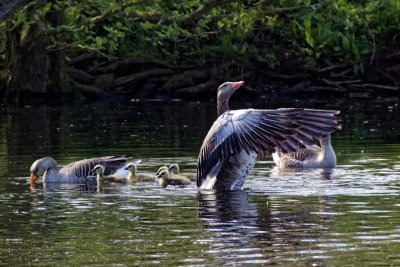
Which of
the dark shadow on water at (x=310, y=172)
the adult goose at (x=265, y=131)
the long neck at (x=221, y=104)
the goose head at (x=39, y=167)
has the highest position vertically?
the long neck at (x=221, y=104)

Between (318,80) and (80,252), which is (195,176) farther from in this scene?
(318,80)

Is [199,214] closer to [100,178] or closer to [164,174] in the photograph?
[164,174]

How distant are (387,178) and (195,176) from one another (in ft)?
9.80

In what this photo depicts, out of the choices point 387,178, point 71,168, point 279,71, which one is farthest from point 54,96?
point 387,178

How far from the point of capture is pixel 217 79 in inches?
1426

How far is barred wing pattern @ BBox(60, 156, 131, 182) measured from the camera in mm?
15698

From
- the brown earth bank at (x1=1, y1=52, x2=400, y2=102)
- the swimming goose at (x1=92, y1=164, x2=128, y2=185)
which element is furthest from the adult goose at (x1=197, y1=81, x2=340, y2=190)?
the brown earth bank at (x1=1, y1=52, x2=400, y2=102)

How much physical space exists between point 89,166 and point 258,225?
5601 mm

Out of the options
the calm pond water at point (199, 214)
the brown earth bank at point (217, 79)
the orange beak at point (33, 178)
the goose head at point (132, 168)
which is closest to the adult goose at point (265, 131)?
the calm pond water at point (199, 214)

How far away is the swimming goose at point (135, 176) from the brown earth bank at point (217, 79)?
20.6m

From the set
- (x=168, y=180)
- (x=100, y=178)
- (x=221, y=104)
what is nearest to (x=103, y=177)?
(x=100, y=178)

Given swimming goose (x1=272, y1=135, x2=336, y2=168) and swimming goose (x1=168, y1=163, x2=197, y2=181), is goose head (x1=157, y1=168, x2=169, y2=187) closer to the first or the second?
swimming goose (x1=168, y1=163, x2=197, y2=181)

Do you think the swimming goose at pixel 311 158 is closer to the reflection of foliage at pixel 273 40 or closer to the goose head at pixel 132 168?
the goose head at pixel 132 168

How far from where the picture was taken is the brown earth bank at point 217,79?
36062 millimetres
